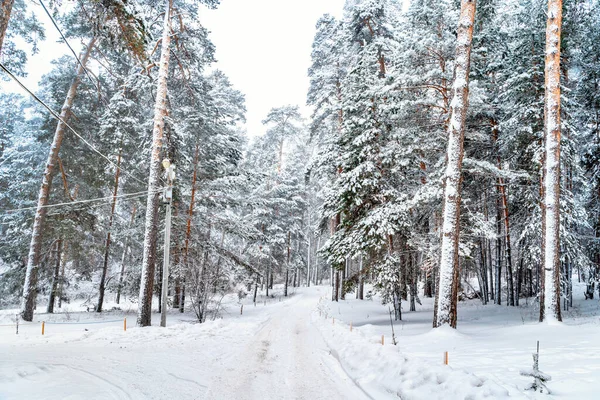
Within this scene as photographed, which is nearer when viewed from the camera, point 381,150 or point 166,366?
point 166,366

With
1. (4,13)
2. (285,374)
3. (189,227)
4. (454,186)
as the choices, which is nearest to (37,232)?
(189,227)

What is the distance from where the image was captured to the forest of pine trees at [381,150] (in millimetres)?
9188

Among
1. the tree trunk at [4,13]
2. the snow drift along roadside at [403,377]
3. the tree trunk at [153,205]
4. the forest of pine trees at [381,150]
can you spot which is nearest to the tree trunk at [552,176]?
the forest of pine trees at [381,150]

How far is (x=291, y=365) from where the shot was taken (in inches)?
289

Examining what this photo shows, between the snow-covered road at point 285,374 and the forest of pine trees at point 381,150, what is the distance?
361cm

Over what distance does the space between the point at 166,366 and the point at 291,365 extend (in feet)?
9.40

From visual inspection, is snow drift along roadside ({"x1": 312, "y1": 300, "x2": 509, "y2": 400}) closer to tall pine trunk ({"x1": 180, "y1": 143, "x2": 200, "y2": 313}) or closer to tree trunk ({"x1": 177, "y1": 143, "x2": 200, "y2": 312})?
tall pine trunk ({"x1": 180, "y1": 143, "x2": 200, "y2": 313})

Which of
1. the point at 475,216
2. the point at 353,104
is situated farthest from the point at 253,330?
the point at 353,104

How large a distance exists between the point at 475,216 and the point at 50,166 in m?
18.0

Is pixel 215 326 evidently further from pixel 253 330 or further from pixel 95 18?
pixel 95 18

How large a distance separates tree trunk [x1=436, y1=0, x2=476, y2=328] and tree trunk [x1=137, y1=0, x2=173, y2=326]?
31.7ft

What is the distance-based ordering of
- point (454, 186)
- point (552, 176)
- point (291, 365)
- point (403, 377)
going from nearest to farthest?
point (403, 377)
point (291, 365)
point (454, 186)
point (552, 176)

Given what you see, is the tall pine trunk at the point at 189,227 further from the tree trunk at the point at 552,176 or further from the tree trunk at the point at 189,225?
the tree trunk at the point at 552,176

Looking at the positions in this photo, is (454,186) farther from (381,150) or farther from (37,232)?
(37,232)
